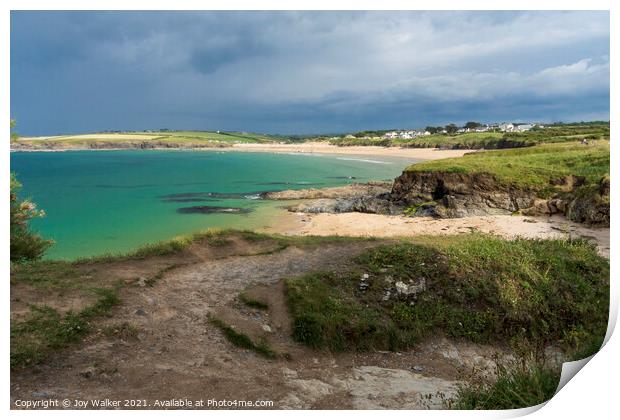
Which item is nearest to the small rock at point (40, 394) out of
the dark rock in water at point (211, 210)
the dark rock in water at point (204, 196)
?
the dark rock in water at point (211, 210)

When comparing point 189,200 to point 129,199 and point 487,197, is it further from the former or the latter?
point 487,197

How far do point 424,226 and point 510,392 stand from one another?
1460 cm

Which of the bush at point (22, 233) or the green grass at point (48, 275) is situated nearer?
the bush at point (22, 233)

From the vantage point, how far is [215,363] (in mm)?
4848

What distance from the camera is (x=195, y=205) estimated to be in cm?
2845

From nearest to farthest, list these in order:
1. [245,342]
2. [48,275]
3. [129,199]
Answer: [245,342]
[48,275]
[129,199]

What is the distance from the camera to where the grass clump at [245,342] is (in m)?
5.41

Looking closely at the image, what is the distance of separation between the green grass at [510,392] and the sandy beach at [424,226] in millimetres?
7828

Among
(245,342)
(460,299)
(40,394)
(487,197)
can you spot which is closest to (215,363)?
(245,342)

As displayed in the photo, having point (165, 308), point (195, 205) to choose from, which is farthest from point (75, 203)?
point (165, 308)

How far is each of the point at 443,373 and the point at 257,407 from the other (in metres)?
2.97

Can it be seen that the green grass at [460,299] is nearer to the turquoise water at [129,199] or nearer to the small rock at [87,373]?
the small rock at [87,373]

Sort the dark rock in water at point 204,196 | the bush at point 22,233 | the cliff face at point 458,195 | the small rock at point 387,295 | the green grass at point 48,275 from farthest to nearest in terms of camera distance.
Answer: the dark rock in water at point 204,196 < the cliff face at point 458,195 < the small rock at point 387,295 < the green grass at point 48,275 < the bush at point 22,233
